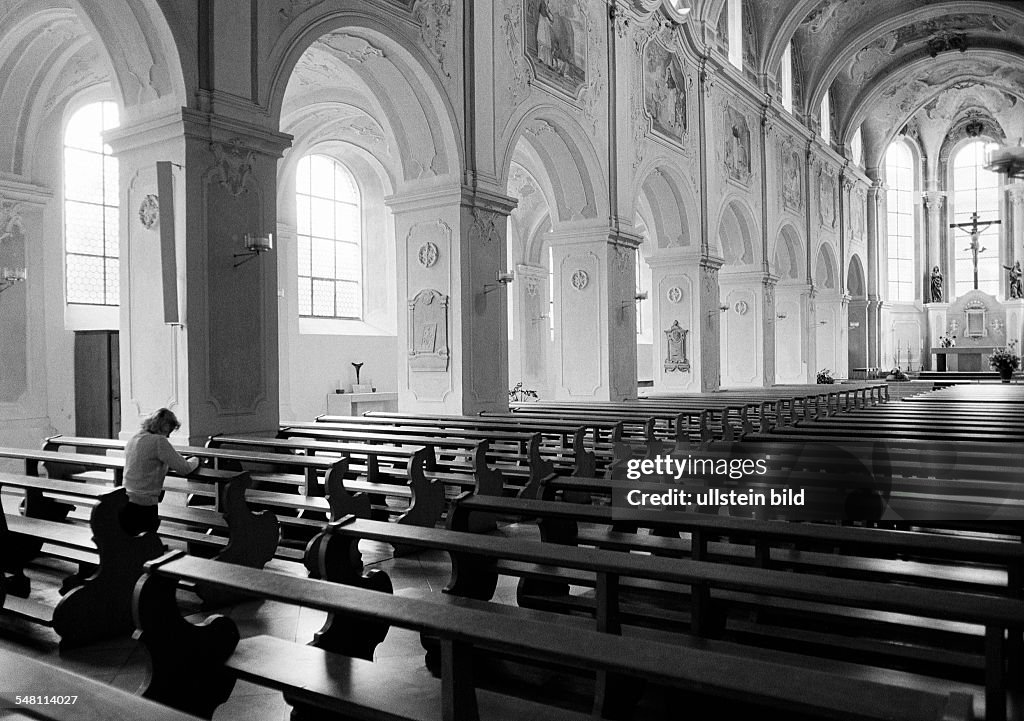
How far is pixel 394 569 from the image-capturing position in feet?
16.9

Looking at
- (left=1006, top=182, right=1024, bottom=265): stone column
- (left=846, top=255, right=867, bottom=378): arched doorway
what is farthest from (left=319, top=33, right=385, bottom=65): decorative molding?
(left=1006, top=182, right=1024, bottom=265): stone column

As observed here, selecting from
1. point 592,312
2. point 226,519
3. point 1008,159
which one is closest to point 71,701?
point 226,519

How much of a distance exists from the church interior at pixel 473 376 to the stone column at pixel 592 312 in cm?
7

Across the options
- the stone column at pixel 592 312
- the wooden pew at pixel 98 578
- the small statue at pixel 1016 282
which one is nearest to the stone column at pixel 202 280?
the wooden pew at pixel 98 578

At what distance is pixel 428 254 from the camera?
11156mm

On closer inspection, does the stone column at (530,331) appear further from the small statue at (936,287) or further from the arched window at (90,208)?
the small statue at (936,287)

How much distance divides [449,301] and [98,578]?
7499 mm

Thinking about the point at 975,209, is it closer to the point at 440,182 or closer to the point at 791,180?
the point at 791,180

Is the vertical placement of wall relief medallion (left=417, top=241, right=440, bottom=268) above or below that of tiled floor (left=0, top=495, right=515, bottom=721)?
above

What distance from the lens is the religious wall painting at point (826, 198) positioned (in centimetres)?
2594

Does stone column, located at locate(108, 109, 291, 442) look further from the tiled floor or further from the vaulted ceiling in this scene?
the vaulted ceiling

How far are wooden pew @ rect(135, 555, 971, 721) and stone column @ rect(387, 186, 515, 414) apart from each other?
8.19 meters

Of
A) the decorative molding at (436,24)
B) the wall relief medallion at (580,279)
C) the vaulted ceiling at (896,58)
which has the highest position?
the vaulted ceiling at (896,58)

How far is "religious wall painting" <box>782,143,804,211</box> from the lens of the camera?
22.9 meters
